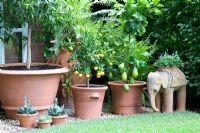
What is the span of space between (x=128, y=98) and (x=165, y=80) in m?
0.71

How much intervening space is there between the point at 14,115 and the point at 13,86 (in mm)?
495

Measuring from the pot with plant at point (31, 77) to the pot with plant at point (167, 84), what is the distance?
5.01 ft

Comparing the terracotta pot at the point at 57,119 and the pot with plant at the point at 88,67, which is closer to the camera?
the terracotta pot at the point at 57,119

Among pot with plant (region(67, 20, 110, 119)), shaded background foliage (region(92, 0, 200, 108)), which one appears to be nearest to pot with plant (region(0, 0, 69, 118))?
pot with plant (region(67, 20, 110, 119))

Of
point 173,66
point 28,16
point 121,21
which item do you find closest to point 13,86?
point 28,16

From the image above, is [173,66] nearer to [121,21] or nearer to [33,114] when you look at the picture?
[121,21]

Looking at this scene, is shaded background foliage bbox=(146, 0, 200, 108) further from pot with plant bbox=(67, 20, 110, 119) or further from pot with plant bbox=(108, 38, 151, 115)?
pot with plant bbox=(67, 20, 110, 119)

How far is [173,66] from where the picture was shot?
22.4ft

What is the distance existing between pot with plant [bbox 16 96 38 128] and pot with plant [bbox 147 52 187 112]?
6.58 feet

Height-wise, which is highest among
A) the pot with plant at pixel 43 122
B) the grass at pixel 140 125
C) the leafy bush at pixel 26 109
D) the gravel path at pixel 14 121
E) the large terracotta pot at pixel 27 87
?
the large terracotta pot at pixel 27 87

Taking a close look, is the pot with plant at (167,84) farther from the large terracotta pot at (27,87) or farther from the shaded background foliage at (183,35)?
the large terracotta pot at (27,87)

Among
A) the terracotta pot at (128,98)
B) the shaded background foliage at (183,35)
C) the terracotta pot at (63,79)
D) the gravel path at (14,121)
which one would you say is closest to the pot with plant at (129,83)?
the terracotta pot at (128,98)

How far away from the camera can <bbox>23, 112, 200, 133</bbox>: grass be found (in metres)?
5.39

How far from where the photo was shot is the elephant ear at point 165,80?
6684 mm
